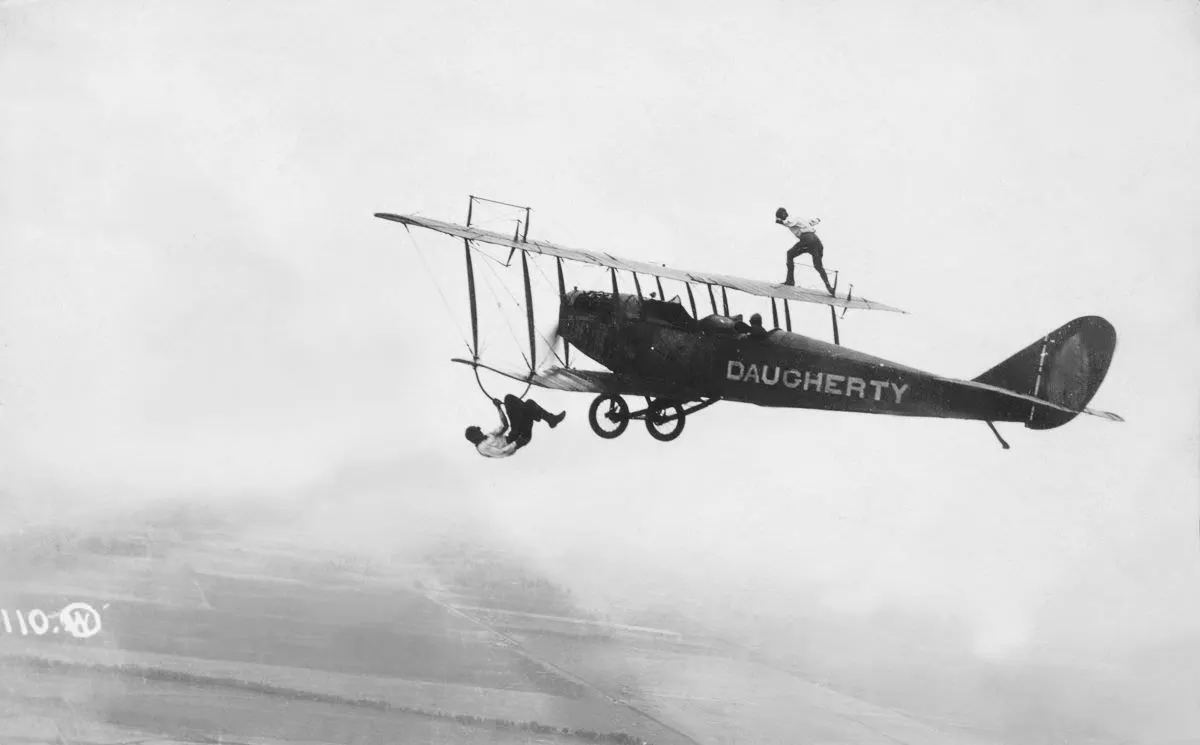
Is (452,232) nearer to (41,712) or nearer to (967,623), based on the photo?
(967,623)

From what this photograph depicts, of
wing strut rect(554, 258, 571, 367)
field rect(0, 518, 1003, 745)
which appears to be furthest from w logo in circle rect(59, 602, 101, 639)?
wing strut rect(554, 258, 571, 367)

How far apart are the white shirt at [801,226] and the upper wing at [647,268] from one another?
98cm

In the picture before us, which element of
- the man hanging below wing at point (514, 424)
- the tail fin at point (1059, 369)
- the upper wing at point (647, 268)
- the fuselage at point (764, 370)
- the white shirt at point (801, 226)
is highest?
the white shirt at point (801, 226)

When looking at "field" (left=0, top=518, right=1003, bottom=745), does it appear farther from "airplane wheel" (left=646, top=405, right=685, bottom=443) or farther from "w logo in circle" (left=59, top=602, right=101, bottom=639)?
"airplane wheel" (left=646, top=405, right=685, bottom=443)

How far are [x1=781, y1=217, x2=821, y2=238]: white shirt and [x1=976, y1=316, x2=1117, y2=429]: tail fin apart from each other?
328cm

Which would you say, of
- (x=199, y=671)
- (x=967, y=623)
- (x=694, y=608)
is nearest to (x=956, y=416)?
(x=967, y=623)

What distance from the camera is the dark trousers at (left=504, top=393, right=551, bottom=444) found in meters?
17.1

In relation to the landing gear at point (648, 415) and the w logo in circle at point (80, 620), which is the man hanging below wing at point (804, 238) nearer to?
the landing gear at point (648, 415)

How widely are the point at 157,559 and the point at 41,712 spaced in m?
11.5

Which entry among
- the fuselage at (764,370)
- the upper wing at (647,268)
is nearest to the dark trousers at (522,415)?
the fuselage at (764,370)

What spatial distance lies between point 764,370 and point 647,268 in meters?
2.39

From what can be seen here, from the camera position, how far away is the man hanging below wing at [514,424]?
1692 centimetres

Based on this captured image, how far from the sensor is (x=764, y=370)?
17359 mm

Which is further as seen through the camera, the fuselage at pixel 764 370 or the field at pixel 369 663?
the field at pixel 369 663
